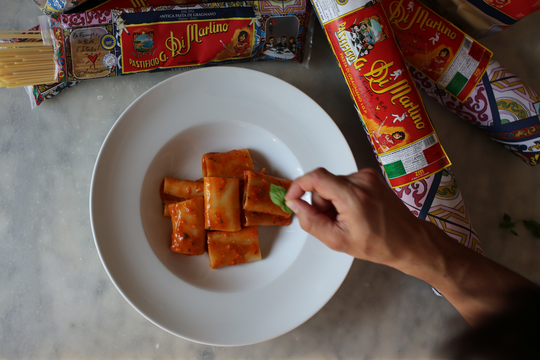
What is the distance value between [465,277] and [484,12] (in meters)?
1.11

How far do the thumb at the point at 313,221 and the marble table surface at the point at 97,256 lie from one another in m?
0.62

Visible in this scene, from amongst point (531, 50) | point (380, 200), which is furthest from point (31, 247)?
point (531, 50)

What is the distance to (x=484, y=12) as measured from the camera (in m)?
1.37

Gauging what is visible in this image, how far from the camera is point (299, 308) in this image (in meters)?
1.23

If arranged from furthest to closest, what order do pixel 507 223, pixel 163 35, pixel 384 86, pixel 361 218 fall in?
pixel 507 223 < pixel 163 35 < pixel 384 86 < pixel 361 218

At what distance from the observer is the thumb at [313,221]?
3.15 ft

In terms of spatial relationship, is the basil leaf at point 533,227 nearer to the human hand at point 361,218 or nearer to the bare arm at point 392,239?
the bare arm at point 392,239

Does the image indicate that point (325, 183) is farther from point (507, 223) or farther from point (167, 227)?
point (507, 223)

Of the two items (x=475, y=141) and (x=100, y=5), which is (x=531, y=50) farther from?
(x=100, y=5)

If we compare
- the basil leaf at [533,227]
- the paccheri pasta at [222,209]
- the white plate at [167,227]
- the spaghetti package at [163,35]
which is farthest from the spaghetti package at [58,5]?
the basil leaf at [533,227]

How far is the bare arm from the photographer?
94 cm

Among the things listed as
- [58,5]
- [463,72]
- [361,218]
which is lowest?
[361,218]

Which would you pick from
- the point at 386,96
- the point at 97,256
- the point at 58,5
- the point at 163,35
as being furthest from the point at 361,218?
the point at 58,5

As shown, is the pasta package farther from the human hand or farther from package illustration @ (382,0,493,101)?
the human hand
